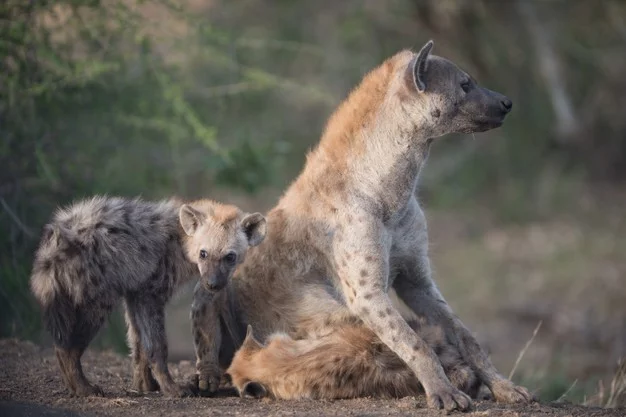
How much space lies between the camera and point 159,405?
500cm

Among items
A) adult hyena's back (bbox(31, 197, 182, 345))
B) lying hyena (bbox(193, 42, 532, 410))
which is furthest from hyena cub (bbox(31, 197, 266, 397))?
lying hyena (bbox(193, 42, 532, 410))

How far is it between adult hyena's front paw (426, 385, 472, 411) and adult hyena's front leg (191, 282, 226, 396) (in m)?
1.19

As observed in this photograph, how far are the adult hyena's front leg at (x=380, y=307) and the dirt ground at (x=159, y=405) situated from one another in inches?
4.6

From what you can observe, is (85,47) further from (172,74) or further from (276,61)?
(276,61)

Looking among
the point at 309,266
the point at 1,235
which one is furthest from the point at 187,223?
the point at 1,235

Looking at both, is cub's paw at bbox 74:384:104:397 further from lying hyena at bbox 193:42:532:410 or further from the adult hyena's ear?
the adult hyena's ear

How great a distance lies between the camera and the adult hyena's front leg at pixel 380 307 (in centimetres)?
500

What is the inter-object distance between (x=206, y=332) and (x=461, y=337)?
54.5 inches

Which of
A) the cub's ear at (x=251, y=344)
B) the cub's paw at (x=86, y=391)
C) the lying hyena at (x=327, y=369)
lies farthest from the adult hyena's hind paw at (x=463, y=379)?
the cub's paw at (x=86, y=391)

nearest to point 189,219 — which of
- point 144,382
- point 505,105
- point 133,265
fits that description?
point 133,265

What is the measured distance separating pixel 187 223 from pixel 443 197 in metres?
8.08

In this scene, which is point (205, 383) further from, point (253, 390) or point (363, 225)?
point (363, 225)

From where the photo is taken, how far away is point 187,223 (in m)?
5.57

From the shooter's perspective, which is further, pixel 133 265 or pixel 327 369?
pixel 133 265
